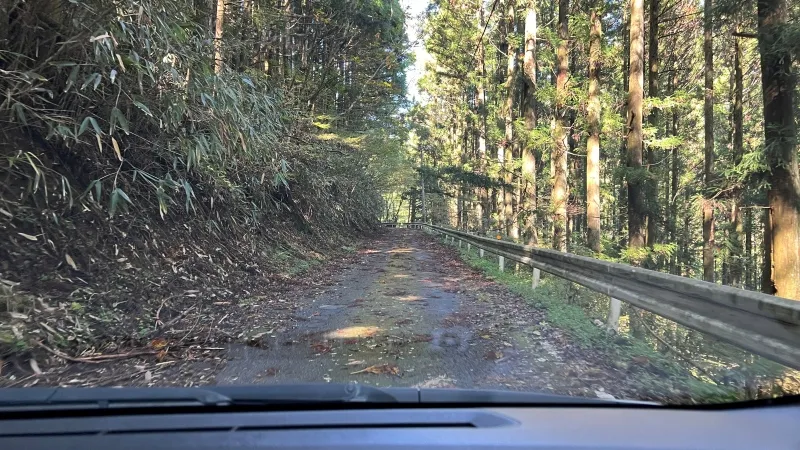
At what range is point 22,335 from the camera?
16.3ft

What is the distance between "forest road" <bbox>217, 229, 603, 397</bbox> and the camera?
15.9 feet

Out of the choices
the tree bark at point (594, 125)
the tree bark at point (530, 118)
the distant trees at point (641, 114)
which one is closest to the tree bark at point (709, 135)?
the distant trees at point (641, 114)

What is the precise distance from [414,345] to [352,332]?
3.42 feet

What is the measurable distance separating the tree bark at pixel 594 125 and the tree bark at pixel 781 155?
4.68m

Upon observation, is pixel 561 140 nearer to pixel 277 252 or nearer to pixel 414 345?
pixel 277 252

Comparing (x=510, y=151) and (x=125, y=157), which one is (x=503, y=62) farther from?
(x=125, y=157)

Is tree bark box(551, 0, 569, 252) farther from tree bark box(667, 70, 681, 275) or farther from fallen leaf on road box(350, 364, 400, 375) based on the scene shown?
fallen leaf on road box(350, 364, 400, 375)

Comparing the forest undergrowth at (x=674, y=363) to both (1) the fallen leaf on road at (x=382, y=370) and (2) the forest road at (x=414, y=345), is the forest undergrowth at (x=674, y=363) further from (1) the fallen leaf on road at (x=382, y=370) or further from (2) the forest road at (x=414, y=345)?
(1) the fallen leaf on road at (x=382, y=370)

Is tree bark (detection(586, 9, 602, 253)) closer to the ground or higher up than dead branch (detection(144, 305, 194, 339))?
higher up

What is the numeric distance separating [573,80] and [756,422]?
580 inches

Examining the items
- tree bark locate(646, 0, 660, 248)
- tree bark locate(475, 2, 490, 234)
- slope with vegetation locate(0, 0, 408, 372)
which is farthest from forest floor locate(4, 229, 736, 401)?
tree bark locate(475, 2, 490, 234)

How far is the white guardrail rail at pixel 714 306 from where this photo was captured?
3537 millimetres

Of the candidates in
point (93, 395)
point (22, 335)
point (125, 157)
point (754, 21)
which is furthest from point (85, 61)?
point (754, 21)

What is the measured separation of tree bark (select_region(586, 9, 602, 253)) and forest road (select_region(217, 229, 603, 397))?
5.96 metres
